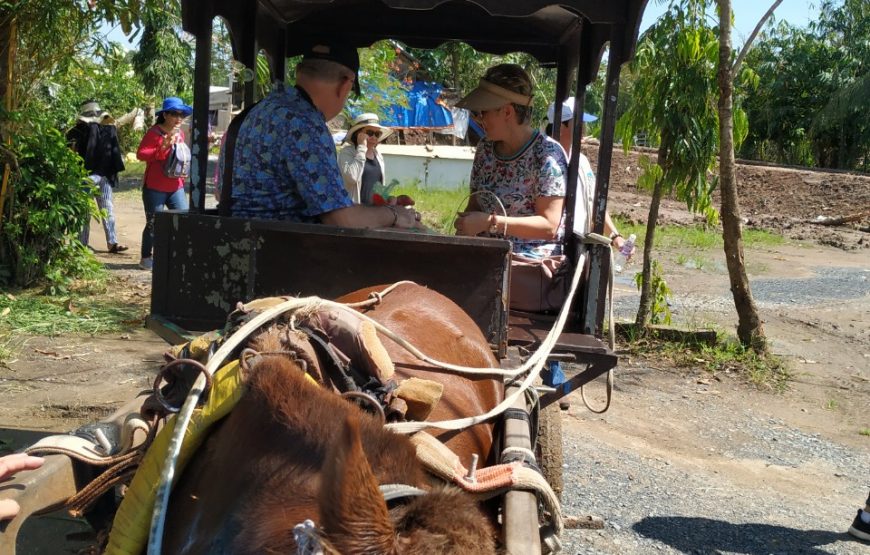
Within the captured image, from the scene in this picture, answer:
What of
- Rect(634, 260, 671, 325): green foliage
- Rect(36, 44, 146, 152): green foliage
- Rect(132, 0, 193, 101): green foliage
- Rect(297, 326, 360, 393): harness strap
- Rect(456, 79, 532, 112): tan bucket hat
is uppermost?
Rect(132, 0, 193, 101): green foliage

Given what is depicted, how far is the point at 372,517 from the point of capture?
1.61m

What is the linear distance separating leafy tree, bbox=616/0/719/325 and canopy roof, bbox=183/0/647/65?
3.12 metres

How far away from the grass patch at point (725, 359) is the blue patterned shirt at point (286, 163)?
17.6 ft

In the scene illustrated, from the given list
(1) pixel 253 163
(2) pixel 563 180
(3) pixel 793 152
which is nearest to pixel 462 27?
(2) pixel 563 180

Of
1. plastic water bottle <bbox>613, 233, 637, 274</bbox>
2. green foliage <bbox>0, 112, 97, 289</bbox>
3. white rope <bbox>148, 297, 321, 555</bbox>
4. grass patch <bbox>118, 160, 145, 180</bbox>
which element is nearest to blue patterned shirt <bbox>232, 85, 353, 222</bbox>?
white rope <bbox>148, 297, 321, 555</bbox>

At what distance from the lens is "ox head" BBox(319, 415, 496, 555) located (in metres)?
1.59

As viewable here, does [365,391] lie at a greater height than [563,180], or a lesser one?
lesser

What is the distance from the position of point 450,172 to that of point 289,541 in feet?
62.1

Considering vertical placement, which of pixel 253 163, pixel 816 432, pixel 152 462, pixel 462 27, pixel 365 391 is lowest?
pixel 816 432

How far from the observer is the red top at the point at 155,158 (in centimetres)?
1084

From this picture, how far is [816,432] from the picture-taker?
6902 mm

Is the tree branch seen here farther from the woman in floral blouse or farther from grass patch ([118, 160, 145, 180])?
grass patch ([118, 160, 145, 180])

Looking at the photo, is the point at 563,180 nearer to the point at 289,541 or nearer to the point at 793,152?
the point at 289,541

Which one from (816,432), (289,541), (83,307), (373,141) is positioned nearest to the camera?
(289,541)
